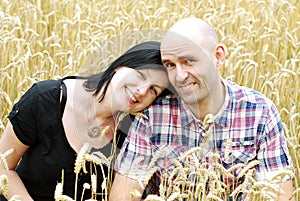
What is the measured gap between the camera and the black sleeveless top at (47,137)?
275cm

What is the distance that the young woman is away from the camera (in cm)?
270

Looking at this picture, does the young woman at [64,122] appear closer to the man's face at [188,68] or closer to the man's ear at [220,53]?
the man's face at [188,68]

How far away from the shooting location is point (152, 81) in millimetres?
2607

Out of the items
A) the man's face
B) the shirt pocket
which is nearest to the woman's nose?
Result: the man's face

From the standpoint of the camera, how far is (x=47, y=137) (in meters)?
2.78

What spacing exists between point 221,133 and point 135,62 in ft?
1.50

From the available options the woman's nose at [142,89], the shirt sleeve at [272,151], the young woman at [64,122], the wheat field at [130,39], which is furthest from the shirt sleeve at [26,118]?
the shirt sleeve at [272,151]

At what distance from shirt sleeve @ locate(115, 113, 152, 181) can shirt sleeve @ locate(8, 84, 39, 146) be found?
1.29ft

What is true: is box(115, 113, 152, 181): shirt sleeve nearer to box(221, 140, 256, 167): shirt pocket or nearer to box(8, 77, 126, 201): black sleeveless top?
box(8, 77, 126, 201): black sleeveless top

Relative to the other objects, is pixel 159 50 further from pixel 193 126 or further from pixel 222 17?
pixel 222 17

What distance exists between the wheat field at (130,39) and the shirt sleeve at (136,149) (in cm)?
42

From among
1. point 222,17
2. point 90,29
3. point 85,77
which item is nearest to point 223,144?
point 85,77

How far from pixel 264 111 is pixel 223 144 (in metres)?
0.21

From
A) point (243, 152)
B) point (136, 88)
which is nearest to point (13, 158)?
point (136, 88)
